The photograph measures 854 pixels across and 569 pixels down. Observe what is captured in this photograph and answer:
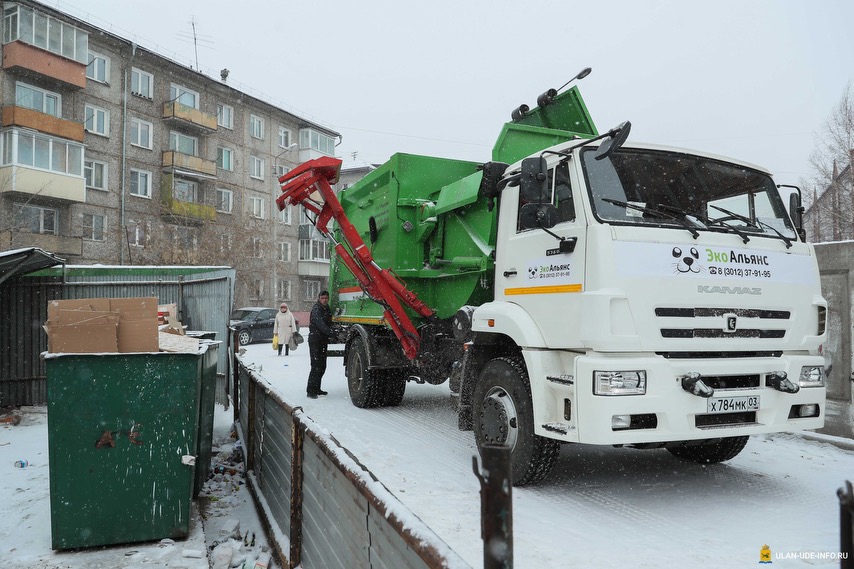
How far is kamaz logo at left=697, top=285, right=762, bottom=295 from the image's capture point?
3.98 metres

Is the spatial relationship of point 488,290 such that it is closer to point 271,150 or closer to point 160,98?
point 160,98

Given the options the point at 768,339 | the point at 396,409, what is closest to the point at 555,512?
the point at 768,339

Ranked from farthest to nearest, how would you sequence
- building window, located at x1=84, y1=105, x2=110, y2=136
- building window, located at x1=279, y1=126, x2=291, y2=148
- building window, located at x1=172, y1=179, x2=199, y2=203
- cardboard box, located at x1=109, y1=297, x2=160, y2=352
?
building window, located at x1=279, y1=126, x2=291, y2=148 → building window, located at x1=172, y1=179, x2=199, y2=203 → building window, located at x1=84, y1=105, x2=110, y2=136 → cardboard box, located at x1=109, y1=297, x2=160, y2=352

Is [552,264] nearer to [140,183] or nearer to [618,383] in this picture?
[618,383]

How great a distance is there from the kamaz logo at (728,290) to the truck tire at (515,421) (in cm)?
134

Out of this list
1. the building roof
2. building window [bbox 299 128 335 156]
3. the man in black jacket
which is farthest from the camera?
building window [bbox 299 128 335 156]

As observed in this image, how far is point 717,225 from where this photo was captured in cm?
424

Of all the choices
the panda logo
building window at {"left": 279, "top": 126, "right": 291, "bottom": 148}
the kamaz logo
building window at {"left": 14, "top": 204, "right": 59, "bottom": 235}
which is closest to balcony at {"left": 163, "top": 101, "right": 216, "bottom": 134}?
building window at {"left": 279, "top": 126, "right": 291, "bottom": 148}

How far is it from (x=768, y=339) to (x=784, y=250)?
0.69 metres

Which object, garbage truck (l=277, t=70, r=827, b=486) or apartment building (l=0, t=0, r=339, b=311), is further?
apartment building (l=0, t=0, r=339, b=311)

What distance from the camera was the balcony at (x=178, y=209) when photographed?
96.0ft

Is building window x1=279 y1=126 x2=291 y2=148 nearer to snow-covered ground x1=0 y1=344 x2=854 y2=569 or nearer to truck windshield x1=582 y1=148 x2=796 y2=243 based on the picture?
snow-covered ground x1=0 y1=344 x2=854 y2=569

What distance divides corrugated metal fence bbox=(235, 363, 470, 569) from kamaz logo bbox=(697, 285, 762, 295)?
2554mm

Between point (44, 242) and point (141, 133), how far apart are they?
8.15 m
